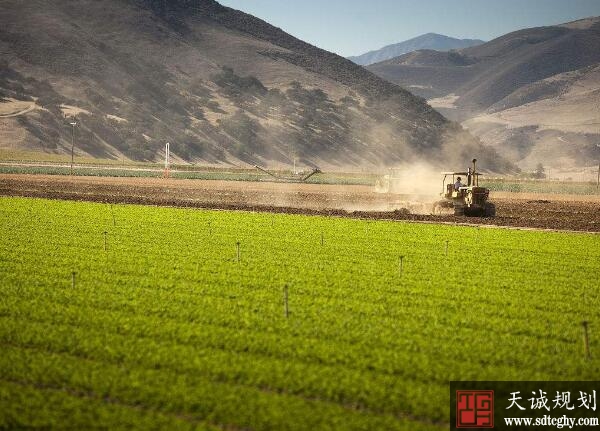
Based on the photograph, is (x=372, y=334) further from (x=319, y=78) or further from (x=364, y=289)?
(x=319, y=78)

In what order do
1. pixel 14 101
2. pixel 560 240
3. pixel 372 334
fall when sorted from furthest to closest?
pixel 14 101
pixel 560 240
pixel 372 334

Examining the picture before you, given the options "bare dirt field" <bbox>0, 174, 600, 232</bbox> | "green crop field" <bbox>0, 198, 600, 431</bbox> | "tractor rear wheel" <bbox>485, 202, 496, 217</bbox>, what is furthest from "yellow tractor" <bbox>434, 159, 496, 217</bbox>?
"green crop field" <bbox>0, 198, 600, 431</bbox>

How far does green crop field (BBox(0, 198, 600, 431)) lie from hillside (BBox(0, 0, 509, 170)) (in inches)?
4476

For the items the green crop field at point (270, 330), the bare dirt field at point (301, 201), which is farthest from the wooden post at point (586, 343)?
the bare dirt field at point (301, 201)

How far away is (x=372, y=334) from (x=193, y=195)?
47.6 m

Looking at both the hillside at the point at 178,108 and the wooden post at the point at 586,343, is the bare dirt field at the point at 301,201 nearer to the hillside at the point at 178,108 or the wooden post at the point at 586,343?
the wooden post at the point at 586,343

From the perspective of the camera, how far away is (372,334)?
13805mm

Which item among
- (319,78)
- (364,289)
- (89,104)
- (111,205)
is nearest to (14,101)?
(89,104)

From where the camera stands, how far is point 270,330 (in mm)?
13906

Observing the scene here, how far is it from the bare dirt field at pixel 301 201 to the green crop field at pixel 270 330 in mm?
16042

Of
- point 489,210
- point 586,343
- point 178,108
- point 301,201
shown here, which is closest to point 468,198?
point 489,210

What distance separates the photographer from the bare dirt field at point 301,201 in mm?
42769

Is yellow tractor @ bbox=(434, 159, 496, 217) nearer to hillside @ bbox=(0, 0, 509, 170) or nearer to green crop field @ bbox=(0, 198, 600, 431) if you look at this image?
green crop field @ bbox=(0, 198, 600, 431)

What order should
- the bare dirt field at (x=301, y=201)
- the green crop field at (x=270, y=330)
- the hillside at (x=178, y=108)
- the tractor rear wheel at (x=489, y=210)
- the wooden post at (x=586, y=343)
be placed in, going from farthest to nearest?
the hillside at (x=178, y=108) → the tractor rear wheel at (x=489, y=210) → the bare dirt field at (x=301, y=201) → the wooden post at (x=586, y=343) → the green crop field at (x=270, y=330)
